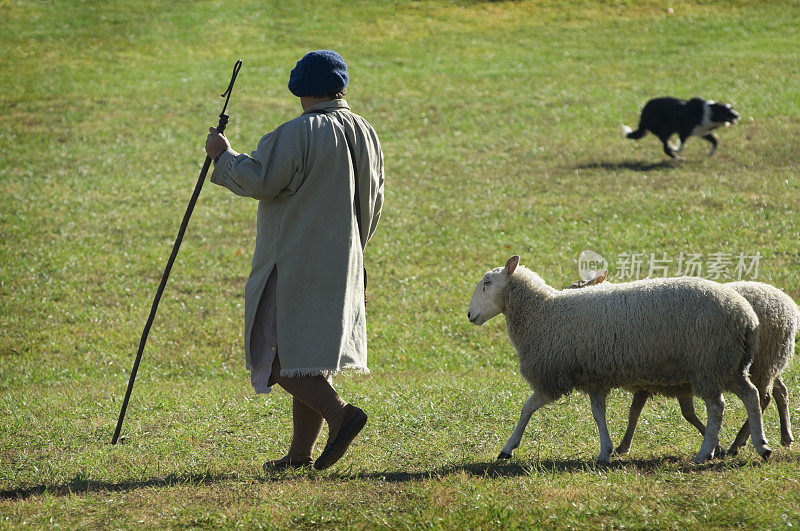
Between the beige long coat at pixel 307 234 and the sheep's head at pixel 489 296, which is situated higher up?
the beige long coat at pixel 307 234

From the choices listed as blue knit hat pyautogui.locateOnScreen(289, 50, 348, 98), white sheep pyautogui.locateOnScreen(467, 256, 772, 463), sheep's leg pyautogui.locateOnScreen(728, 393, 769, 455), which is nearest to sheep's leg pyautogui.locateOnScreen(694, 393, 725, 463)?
white sheep pyautogui.locateOnScreen(467, 256, 772, 463)

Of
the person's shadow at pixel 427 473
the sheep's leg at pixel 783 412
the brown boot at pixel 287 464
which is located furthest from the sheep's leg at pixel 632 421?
the brown boot at pixel 287 464

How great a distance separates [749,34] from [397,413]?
2469 cm

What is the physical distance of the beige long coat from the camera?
4602 mm

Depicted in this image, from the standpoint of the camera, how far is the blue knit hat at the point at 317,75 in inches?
189

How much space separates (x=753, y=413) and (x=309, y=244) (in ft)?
9.57

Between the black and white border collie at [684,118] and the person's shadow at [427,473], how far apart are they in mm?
12559

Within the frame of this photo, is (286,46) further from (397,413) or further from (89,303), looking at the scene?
(397,413)

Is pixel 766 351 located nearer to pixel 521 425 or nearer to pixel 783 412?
pixel 783 412

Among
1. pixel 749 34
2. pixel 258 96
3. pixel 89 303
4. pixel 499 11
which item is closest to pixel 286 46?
pixel 258 96

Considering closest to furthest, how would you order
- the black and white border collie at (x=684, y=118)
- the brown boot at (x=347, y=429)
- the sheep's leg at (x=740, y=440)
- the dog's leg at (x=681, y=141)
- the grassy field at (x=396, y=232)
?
the grassy field at (x=396, y=232) → the brown boot at (x=347, y=429) → the sheep's leg at (x=740, y=440) → the black and white border collie at (x=684, y=118) → the dog's leg at (x=681, y=141)

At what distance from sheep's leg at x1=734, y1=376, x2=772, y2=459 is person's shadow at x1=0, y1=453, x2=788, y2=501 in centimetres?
8

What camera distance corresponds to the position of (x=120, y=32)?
2966 centimetres

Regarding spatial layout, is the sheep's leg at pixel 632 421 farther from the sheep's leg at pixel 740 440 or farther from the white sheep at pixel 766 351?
the sheep's leg at pixel 740 440
